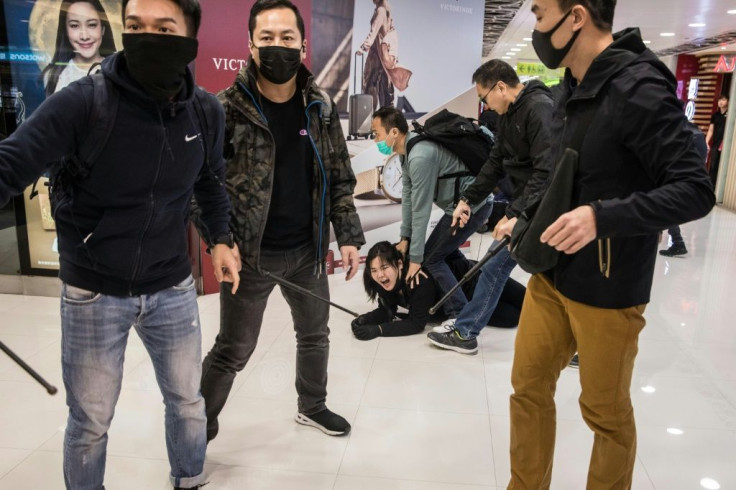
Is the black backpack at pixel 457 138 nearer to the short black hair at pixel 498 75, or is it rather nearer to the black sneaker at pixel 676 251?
the short black hair at pixel 498 75

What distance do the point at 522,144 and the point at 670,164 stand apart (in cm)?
166

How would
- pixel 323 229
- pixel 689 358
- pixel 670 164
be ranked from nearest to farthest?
pixel 670 164
pixel 323 229
pixel 689 358

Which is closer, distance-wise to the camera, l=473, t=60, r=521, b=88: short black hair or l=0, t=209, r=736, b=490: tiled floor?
l=0, t=209, r=736, b=490: tiled floor

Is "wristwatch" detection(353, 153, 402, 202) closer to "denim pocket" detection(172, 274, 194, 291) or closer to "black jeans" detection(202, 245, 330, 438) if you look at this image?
"black jeans" detection(202, 245, 330, 438)

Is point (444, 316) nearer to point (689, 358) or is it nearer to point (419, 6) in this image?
point (689, 358)

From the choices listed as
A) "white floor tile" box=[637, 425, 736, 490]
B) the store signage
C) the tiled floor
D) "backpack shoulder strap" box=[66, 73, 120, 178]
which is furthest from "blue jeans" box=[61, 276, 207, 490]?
the store signage

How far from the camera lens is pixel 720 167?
10398 mm

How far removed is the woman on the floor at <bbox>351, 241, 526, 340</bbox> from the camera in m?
3.74

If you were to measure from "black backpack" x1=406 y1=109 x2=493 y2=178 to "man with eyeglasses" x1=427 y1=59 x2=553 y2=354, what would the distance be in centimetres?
33

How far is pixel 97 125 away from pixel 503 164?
7.33 feet

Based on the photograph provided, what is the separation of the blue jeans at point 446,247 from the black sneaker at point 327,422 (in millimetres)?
1450

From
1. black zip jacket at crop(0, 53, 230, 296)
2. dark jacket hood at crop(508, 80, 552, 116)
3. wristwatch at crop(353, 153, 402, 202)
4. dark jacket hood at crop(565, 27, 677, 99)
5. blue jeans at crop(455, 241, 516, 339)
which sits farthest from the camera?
wristwatch at crop(353, 153, 402, 202)

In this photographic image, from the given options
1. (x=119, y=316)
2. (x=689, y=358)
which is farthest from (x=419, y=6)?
(x=119, y=316)

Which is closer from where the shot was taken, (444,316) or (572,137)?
(572,137)
